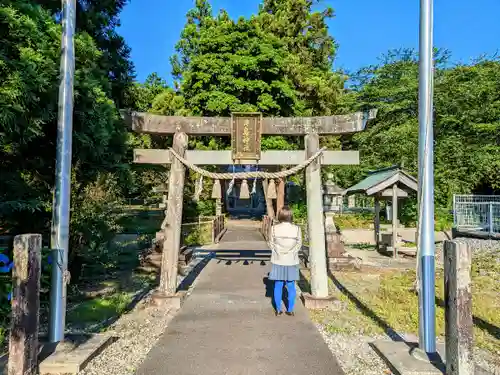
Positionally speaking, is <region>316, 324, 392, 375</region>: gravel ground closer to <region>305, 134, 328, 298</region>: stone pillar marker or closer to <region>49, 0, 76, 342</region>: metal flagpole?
<region>305, 134, 328, 298</region>: stone pillar marker

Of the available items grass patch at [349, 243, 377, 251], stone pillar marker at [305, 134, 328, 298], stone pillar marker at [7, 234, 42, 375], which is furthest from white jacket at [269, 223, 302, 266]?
Answer: grass patch at [349, 243, 377, 251]

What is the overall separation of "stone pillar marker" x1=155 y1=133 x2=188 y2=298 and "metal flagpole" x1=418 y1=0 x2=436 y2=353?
4.02 metres

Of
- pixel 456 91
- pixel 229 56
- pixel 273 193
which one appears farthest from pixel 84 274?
→ pixel 456 91

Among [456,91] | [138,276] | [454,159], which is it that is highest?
[456,91]

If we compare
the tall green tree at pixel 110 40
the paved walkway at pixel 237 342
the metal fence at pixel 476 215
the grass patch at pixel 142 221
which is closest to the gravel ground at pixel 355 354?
the paved walkway at pixel 237 342

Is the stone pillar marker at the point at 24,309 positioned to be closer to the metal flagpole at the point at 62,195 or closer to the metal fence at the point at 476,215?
the metal flagpole at the point at 62,195

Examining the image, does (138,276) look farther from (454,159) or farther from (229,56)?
(454,159)

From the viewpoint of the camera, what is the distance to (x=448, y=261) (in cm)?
354

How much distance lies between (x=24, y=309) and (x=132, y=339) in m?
1.79

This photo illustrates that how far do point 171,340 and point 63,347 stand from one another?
126 cm

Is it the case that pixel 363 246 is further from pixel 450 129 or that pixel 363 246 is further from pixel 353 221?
pixel 450 129

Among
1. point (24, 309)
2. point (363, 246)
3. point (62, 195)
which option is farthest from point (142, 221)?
point (24, 309)

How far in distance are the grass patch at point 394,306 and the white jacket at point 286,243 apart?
3.40 ft

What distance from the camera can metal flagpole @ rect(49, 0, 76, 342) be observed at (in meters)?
4.27
